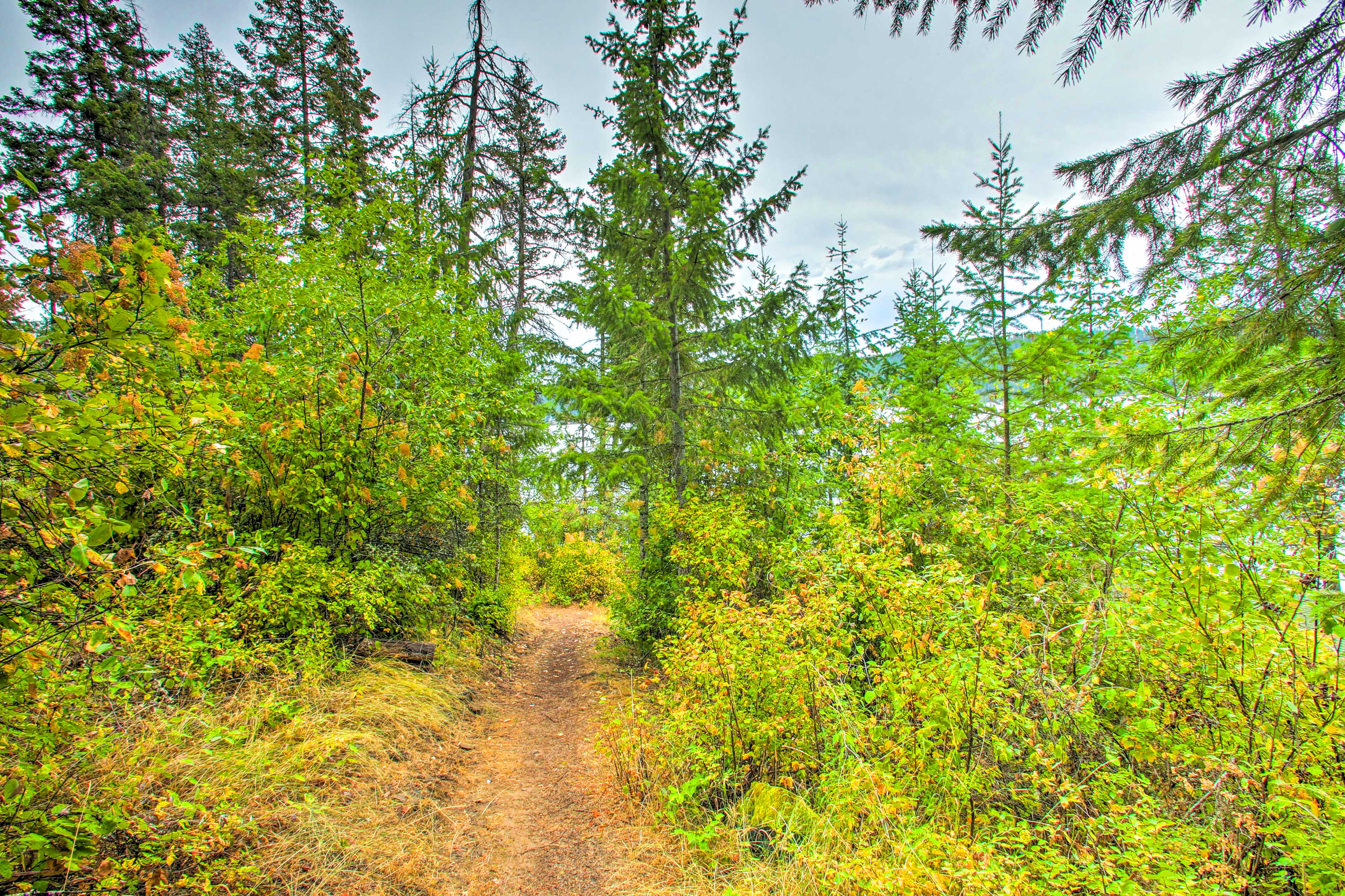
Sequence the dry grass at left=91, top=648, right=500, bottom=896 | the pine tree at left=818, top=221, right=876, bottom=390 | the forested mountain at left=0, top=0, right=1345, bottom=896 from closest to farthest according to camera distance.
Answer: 1. the forested mountain at left=0, top=0, right=1345, bottom=896
2. the dry grass at left=91, top=648, right=500, bottom=896
3. the pine tree at left=818, top=221, right=876, bottom=390

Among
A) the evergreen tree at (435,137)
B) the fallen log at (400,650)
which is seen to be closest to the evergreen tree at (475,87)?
the evergreen tree at (435,137)

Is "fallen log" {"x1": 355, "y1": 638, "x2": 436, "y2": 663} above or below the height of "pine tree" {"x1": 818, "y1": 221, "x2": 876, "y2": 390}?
below

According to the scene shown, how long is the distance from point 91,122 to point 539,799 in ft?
70.6

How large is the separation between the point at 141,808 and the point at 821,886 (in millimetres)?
3809

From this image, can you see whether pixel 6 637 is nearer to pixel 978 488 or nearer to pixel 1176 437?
pixel 1176 437

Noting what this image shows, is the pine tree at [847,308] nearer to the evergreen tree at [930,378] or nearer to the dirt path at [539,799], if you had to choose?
the evergreen tree at [930,378]

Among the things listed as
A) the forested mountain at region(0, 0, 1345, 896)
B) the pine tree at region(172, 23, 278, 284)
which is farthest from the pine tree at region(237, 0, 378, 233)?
the forested mountain at region(0, 0, 1345, 896)

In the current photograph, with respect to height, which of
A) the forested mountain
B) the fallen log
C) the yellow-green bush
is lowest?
the yellow-green bush

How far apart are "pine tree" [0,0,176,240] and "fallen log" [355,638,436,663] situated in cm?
1380

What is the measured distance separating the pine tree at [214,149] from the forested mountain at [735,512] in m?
7.92

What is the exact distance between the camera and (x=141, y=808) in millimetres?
2602

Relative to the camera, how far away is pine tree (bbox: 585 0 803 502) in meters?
7.28

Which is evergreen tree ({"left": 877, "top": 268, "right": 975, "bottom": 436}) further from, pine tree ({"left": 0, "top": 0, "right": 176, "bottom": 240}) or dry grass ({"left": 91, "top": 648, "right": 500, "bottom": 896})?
pine tree ({"left": 0, "top": 0, "right": 176, "bottom": 240})

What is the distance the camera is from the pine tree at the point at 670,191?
728 cm
